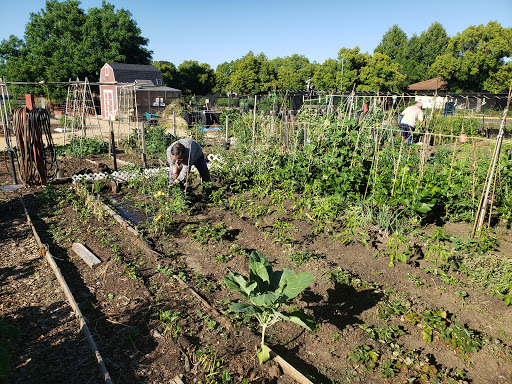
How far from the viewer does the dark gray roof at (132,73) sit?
2630 cm

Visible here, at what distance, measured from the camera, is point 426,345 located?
2748mm

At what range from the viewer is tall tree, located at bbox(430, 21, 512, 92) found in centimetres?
2770

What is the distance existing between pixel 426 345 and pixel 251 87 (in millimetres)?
35342

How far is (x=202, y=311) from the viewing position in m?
3.11

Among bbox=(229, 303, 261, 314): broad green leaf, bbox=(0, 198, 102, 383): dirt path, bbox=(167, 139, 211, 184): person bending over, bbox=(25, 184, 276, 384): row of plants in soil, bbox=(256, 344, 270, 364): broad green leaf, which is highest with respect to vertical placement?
bbox=(167, 139, 211, 184): person bending over

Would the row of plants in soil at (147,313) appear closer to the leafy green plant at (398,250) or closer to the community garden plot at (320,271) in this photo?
the community garden plot at (320,271)

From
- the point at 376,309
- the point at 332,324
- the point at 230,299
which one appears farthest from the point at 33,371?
the point at 376,309

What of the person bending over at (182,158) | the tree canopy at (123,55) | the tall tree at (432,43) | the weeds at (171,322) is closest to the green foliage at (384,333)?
the weeds at (171,322)

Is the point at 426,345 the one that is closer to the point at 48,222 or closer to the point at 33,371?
the point at 33,371

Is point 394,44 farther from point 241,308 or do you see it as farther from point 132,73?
point 241,308

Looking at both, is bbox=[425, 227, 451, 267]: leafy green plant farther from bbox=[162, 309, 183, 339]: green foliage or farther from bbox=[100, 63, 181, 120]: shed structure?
bbox=[100, 63, 181, 120]: shed structure

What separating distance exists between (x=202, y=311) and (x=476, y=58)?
32.7m

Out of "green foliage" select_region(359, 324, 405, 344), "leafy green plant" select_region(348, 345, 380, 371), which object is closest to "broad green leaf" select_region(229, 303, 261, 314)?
"leafy green plant" select_region(348, 345, 380, 371)

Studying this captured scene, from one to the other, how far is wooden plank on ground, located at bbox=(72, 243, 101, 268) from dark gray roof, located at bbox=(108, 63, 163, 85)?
80.8 feet
